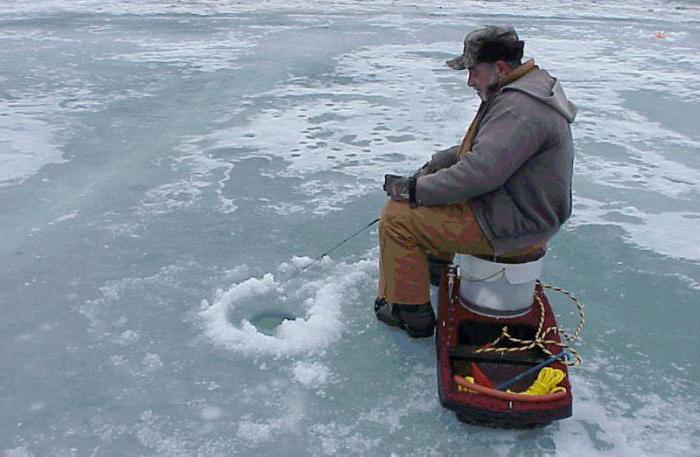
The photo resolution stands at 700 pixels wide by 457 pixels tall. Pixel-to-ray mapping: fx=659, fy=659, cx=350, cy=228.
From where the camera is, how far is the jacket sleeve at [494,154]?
208 centimetres

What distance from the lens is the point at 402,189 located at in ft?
7.69

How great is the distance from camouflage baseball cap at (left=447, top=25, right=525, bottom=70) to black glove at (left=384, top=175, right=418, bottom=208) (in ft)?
1.50

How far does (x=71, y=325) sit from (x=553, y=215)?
1886 mm

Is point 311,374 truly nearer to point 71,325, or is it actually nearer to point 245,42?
point 71,325

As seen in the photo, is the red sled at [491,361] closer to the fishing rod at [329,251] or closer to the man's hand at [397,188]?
the man's hand at [397,188]

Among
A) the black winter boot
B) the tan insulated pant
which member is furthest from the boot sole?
the tan insulated pant

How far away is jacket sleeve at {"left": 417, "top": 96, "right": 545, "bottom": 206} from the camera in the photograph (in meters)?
2.08

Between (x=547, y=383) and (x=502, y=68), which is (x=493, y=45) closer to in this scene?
(x=502, y=68)

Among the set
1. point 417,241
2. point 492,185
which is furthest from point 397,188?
point 492,185

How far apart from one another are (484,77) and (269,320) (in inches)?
50.1

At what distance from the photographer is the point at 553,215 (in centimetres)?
224

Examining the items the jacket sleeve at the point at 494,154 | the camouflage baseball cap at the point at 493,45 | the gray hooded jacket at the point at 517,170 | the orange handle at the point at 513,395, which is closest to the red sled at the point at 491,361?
the orange handle at the point at 513,395

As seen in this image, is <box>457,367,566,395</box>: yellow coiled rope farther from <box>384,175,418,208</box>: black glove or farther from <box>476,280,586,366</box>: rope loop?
<box>384,175,418,208</box>: black glove

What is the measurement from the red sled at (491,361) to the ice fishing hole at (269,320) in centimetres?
65
